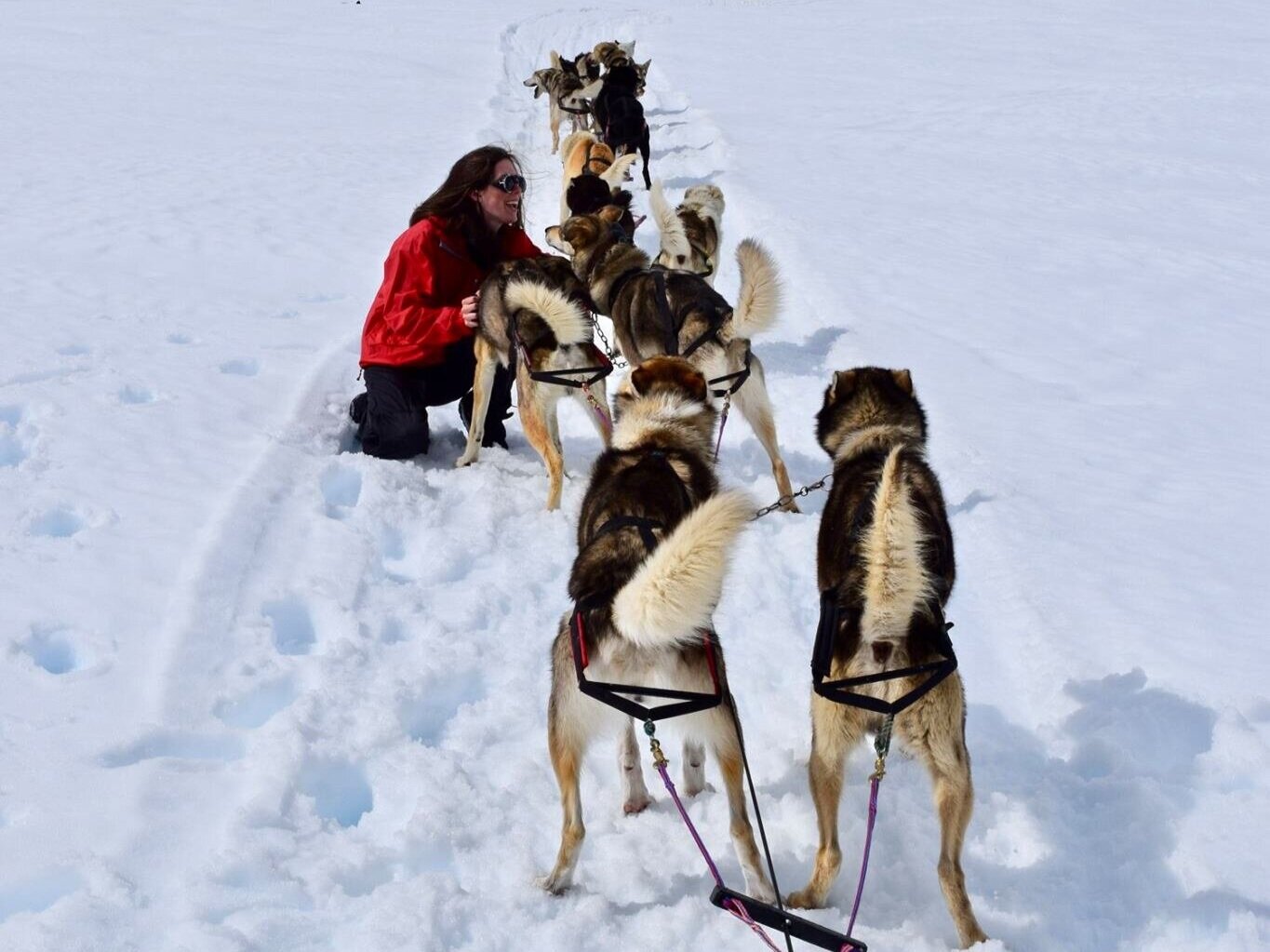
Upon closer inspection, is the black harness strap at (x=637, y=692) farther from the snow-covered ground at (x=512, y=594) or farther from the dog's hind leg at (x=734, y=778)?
the snow-covered ground at (x=512, y=594)

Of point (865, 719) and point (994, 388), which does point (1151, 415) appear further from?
point (865, 719)

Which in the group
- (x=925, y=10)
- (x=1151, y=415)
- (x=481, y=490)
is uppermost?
(x=925, y=10)

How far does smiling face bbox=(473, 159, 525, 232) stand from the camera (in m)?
4.17

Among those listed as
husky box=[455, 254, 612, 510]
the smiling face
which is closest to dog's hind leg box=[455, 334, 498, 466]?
husky box=[455, 254, 612, 510]

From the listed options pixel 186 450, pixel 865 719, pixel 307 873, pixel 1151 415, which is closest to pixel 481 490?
pixel 186 450

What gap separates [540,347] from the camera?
3.92 m

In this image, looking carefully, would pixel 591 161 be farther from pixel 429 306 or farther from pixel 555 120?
pixel 555 120

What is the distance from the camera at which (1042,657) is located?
9.44ft

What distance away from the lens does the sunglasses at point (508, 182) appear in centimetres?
416

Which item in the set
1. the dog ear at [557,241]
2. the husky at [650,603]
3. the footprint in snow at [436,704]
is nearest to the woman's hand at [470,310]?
the dog ear at [557,241]

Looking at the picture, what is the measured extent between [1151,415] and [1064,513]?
1403 mm

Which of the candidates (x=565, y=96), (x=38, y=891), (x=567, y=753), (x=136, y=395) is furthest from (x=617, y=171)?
(x=38, y=891)

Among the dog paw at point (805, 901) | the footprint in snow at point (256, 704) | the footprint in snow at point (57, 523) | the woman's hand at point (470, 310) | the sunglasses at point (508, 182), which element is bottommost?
the footprint in snow at point (256, 704)

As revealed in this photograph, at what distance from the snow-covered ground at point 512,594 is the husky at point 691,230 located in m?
0.65
